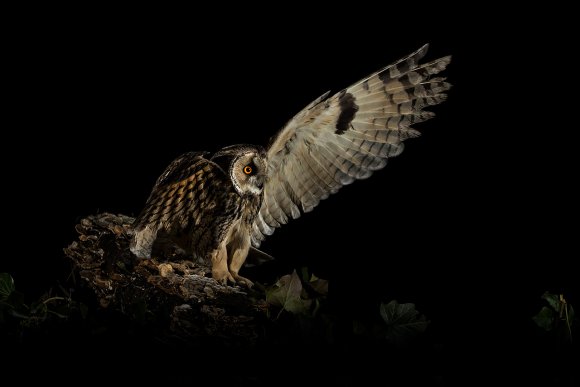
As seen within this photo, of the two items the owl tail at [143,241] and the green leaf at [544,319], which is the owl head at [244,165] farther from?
the green leaf at [544,319]

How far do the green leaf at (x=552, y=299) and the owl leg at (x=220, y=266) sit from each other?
2.67 feet

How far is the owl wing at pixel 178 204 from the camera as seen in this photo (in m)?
2.59

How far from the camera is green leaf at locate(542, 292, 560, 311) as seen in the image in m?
2.41

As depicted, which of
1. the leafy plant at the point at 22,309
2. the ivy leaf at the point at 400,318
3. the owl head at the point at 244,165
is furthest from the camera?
the owl head at the point at 244,165

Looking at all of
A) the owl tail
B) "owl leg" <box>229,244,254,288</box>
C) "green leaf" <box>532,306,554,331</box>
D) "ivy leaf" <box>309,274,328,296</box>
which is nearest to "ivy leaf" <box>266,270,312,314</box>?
"ivy leaf" <box>309,274,328,296</box>

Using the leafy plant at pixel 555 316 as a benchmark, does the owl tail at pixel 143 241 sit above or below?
above

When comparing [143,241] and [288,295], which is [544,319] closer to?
[288,295]

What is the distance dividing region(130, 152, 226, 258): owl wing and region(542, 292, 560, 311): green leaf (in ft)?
2.89

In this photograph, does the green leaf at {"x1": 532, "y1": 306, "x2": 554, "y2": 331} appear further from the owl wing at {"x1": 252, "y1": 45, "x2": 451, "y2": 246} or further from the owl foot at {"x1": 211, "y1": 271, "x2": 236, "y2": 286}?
the owl foot at {"x1": 211, "y1": 271, "x2": 236, "y2": 286}

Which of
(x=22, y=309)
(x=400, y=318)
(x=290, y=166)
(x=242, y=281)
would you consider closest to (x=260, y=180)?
(x=290, y=166)

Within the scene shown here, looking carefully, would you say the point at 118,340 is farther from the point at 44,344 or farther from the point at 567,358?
the point at 567,358

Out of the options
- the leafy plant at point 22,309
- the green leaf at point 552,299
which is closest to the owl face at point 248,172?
the leafy plant at point 22,309

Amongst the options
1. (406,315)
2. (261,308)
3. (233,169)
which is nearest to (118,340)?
(261,308)

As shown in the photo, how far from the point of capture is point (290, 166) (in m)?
2.75
